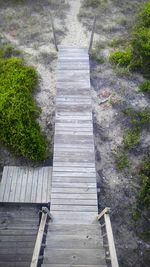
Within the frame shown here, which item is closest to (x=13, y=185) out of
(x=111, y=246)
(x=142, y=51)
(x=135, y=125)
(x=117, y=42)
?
(x=111, y=246)

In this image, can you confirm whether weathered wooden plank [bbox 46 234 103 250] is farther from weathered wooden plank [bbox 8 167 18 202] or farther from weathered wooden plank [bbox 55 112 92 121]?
weathered wooden plank [bbox 55 112 92 121]

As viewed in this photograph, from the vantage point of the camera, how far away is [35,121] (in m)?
13.3

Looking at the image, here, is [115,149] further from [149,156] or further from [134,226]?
[134,226]

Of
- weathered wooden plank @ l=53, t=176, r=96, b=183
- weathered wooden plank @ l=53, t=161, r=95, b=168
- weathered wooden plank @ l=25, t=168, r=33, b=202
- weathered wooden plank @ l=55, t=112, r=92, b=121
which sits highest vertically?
weathered wooden plank @ l=55, t=112, r=92, b=121

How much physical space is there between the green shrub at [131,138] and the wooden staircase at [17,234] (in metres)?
4.35

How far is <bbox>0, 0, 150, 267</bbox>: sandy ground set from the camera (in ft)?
37.4

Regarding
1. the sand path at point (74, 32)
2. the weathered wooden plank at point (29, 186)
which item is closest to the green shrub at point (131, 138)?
the weathered wooden plank at point (29, 186)

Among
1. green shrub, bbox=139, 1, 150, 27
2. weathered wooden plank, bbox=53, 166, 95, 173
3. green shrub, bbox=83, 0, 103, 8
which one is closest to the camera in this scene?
weathered wooden plank, bbox=53, 166, 95, 173

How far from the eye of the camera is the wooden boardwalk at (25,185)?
11.5 meters

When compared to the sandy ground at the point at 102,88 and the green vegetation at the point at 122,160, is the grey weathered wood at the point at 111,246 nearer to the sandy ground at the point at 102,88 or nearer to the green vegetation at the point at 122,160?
the sandy ground at the point at 102,88

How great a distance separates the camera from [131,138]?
13.1 meters

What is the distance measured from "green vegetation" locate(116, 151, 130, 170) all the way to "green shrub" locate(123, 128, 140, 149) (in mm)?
387

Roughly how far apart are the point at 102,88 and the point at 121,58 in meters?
2.00

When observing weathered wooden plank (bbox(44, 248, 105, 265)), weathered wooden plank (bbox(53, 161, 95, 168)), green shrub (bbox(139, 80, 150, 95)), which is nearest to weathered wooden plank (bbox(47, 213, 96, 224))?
weathered wooden plank (bbox(44, 248, 105, 265))
